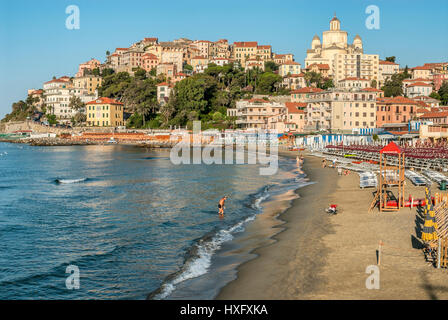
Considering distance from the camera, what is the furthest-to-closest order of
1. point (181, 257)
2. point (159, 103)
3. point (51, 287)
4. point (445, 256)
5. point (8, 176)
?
1. point (159, 103)
2. point (8, 176)
3. point (181, 257)
4. point (51, 287)
5. point (445, 256)

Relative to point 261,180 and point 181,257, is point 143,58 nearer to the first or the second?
point 261,180

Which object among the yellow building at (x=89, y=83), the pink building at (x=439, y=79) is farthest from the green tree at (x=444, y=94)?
the yellow building at (x=89, y=83)

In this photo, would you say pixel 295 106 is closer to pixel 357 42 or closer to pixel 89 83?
pixel 357 42

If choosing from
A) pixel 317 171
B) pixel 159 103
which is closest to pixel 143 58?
pixel 159 103

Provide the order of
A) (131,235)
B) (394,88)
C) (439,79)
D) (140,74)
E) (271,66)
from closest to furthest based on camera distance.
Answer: (131,235), (394,88), (439,79), (140,74), (271,66)

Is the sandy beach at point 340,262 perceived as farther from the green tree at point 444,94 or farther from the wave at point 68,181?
the green tree at point 444,94

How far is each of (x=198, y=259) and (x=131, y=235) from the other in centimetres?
601

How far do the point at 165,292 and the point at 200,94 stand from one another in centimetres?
10847

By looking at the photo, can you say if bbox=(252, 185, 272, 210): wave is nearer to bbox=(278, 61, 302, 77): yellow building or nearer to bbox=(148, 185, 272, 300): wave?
bbox=(148, 185, 272, 300): wave

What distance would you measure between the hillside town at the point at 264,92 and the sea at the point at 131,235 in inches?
1893

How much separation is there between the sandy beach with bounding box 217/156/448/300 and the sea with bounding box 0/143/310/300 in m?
1.15

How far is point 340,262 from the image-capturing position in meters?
15.4

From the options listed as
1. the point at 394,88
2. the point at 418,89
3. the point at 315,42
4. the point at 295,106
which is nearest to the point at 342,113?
the point at 295,106
